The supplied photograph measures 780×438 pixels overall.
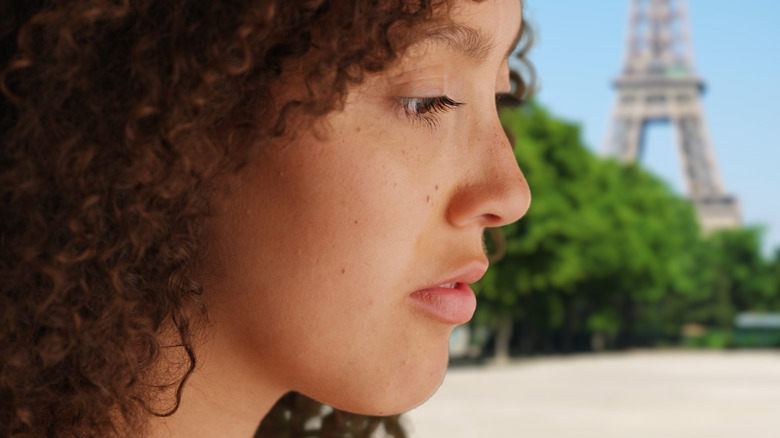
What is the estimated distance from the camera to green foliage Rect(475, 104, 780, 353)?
78.8 feet

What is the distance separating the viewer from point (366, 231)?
56.2 inches

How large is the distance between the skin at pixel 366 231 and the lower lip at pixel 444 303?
0.01 m

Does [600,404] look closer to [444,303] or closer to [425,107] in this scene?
[444,303]

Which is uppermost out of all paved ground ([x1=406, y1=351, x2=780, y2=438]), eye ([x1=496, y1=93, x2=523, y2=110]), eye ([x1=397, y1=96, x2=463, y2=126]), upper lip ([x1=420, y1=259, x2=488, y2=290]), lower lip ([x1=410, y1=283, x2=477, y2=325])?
eye ([x1=496, y1=93, x2=523, y2=110])

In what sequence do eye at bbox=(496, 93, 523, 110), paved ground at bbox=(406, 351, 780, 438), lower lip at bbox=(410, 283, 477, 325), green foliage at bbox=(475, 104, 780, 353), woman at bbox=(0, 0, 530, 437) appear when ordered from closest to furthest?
woman at bbox=(0, 0, 530, 437), lower lip at bbox=(410, 283, 477, 325), eye at bbox=(496, 93, 523, 110), paved ground at bbox=(406, 351, 780, 438), green foliage at bbox=(475, 104, 780, 353)

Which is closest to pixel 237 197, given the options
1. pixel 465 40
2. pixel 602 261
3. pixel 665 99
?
pixel 465 40

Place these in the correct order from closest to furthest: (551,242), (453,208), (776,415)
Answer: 1. (453,208)
2. (776,415)
3. (551,242)

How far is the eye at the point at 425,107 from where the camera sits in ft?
4.79

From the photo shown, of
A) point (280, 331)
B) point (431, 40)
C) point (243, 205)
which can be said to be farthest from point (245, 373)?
point (431, 40)

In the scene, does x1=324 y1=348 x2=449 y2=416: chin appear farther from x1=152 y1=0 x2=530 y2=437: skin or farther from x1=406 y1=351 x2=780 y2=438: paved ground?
x1=406 y1=351 x2=780 y2=438: paved ground

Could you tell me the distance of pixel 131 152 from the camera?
1.37 metres

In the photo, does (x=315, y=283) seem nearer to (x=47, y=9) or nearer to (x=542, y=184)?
(x=47, y=9)

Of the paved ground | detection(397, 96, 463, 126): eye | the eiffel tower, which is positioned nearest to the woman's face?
detection(397, 96, 463, 126): eye

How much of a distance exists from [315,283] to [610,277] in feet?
109
